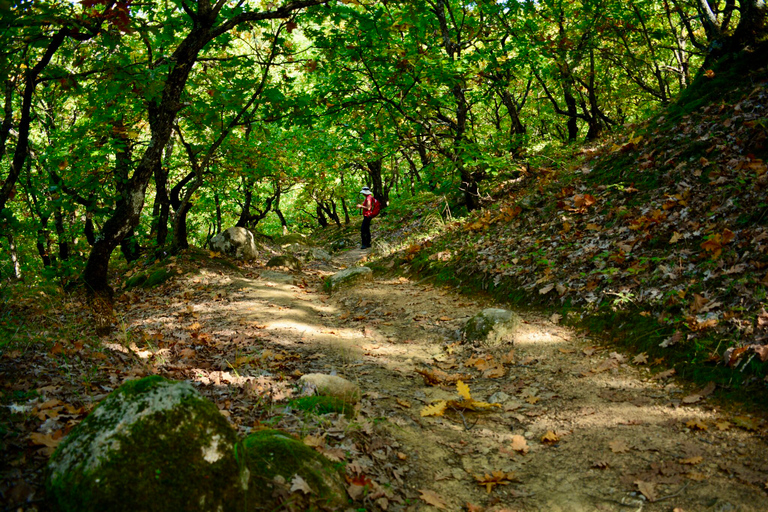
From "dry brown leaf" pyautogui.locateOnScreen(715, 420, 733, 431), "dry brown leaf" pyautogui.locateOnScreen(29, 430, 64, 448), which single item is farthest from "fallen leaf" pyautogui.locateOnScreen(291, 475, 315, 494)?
"dry brown leaf" pyautogui.locateOnScreen(715, 420, 733, 431)

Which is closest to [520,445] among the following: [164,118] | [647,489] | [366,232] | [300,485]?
[647,489]

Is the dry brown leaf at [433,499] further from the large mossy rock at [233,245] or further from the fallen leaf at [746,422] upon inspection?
the large mossy rock at [233,245]

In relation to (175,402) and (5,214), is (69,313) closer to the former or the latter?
(5,214)

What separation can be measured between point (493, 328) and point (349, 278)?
489cm

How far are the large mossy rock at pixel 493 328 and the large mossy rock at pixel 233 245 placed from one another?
373 inches

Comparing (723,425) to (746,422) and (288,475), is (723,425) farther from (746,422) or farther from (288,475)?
(288,475)

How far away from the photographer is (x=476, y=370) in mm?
5062

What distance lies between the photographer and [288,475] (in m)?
2.40

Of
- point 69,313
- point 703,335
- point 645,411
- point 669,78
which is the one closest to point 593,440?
point 645,411

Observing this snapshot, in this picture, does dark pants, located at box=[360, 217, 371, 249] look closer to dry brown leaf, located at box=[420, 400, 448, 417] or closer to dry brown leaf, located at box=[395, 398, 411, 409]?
dry brown leaf, located at box=[395, 398, 411, 409]

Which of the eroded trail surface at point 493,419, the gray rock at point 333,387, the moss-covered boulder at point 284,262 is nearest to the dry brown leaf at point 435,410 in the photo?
the eroded trail surface at point 493,419

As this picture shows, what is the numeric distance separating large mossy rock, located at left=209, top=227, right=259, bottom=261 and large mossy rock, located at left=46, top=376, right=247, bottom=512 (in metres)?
11.6

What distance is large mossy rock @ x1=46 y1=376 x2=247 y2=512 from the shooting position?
1.81m

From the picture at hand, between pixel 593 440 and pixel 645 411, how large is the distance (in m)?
0.66
